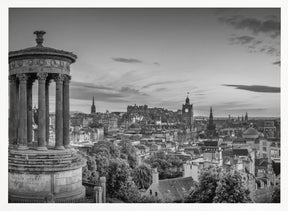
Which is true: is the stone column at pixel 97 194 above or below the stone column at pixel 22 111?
below

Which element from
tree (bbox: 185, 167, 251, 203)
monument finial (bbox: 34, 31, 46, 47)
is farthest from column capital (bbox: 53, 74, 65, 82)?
tree (bbox: 185, 167, 251, 203)

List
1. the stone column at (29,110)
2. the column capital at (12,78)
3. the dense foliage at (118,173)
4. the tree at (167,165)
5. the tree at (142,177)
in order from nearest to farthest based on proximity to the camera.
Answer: the column capital at (12,78) → the stone column at (29,110) → the dense foliage at (118,173) → the tree at (142,177) → the tree at (167,165)

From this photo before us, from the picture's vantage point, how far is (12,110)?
373 inches

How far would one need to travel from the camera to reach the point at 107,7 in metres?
9.48

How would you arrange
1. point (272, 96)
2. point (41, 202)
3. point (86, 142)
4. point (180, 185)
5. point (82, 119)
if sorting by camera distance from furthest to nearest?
point (86, 142) < point (180, 185) < point (82, 119) < point (272, 96) < point (41, 202)

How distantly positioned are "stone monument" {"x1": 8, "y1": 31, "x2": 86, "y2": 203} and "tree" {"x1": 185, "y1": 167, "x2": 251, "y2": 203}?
345cm

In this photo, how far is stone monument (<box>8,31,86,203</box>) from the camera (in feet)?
28.4

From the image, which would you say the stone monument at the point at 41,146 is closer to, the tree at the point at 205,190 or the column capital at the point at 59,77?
the column capital at the point at 59,77

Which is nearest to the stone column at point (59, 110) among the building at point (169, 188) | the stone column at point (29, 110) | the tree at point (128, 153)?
the stone column at point (29, 110)

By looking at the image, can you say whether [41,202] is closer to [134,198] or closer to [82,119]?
[134,198]

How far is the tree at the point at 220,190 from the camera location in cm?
1027

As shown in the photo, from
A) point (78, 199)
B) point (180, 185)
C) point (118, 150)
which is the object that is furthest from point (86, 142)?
point (78, 199)
